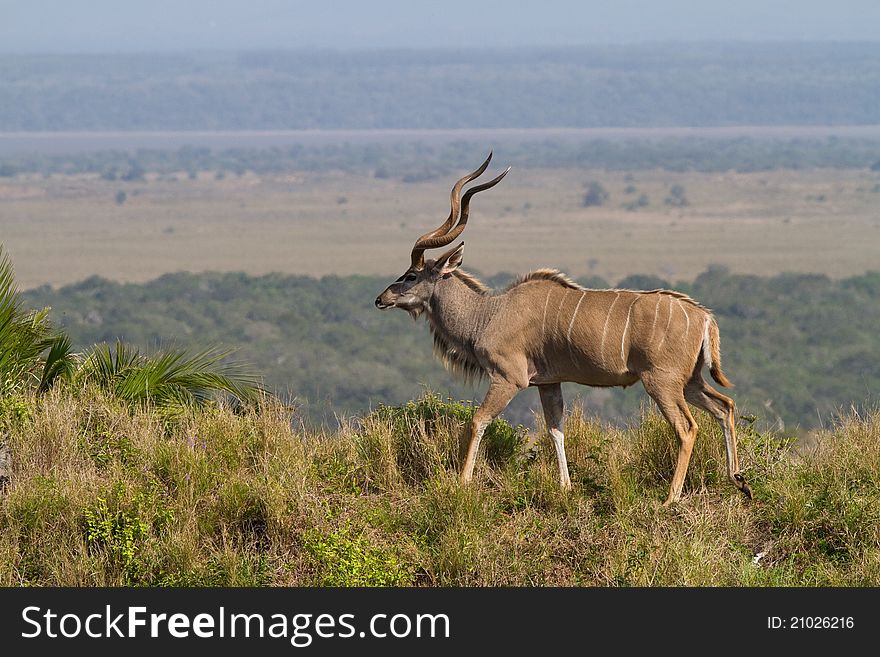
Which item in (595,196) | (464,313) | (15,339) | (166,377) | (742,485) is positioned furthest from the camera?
(595,196)

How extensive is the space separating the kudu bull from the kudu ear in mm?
20

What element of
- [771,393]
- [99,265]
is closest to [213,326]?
[99,265]

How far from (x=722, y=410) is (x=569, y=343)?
1110 mm

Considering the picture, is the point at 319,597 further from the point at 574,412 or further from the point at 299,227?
the point at 299,227

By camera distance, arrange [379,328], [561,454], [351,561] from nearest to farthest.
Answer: [351,561] → [561,454] → [379,328]

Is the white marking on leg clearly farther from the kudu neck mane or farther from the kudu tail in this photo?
the kudu tail

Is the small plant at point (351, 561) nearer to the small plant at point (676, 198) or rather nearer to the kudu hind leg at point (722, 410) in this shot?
the kudu hind leg at point (722, 410)

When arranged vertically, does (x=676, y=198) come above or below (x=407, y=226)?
above

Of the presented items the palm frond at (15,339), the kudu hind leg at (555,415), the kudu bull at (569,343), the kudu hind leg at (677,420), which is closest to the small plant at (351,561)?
the kudu bull at (569,343)

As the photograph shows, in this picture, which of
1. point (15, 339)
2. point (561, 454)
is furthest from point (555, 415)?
point (15, 339)

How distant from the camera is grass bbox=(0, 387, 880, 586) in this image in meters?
7.56

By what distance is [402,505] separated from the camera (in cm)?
849

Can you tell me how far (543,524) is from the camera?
8.12 m

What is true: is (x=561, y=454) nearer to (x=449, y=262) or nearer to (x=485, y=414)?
(x=485, y=414)
